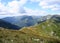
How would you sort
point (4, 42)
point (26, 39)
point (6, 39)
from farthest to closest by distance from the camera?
point (26, 39)
point (6, 39)
point (4, 42)

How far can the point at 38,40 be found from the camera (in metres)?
26.2

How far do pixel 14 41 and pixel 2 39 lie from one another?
5.89 feet

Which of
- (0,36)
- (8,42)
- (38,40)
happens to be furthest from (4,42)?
(38,40)

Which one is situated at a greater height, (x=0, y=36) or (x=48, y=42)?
(x=0, y=36)

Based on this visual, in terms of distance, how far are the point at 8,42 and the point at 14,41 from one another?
45.3 inches

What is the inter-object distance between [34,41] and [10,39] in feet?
13.3

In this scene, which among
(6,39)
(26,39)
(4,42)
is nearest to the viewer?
(4,42)

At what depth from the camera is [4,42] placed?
872 inches

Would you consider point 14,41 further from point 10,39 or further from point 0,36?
point 0,36

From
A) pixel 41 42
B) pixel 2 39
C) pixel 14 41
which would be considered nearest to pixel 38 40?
pixel 41 42

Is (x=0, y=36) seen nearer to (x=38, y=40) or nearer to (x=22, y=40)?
(x=22, y=40)

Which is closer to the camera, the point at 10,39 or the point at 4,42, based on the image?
the point at 4,42

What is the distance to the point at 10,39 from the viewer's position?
23.9 metres

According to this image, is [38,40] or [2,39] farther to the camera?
[38,40]
